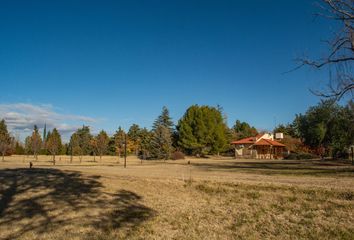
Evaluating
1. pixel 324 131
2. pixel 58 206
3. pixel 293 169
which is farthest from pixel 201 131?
pixel 58 206

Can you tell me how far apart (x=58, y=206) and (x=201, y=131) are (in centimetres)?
5847

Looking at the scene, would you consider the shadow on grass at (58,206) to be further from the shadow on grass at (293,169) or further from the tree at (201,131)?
the tree at (201,131)

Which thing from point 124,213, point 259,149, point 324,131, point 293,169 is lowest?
point 124,213


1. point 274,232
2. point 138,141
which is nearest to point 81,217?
point 274,232

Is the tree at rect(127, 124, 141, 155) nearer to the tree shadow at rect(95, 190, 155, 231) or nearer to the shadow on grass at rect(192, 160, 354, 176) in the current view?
the shadow on grass at rect(192, 160, 354, 176)

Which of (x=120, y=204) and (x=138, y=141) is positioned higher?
(x=138, y=141)

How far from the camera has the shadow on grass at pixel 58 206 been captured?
29.1 ft

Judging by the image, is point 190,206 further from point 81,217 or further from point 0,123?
point 0,123

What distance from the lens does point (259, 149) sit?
224 feet

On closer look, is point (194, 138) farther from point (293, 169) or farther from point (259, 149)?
point (293, 169)

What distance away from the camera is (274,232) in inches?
308

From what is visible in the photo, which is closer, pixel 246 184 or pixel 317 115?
pixel 246 184

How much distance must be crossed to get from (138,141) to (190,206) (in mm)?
71863

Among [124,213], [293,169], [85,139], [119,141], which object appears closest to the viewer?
[124,213]
